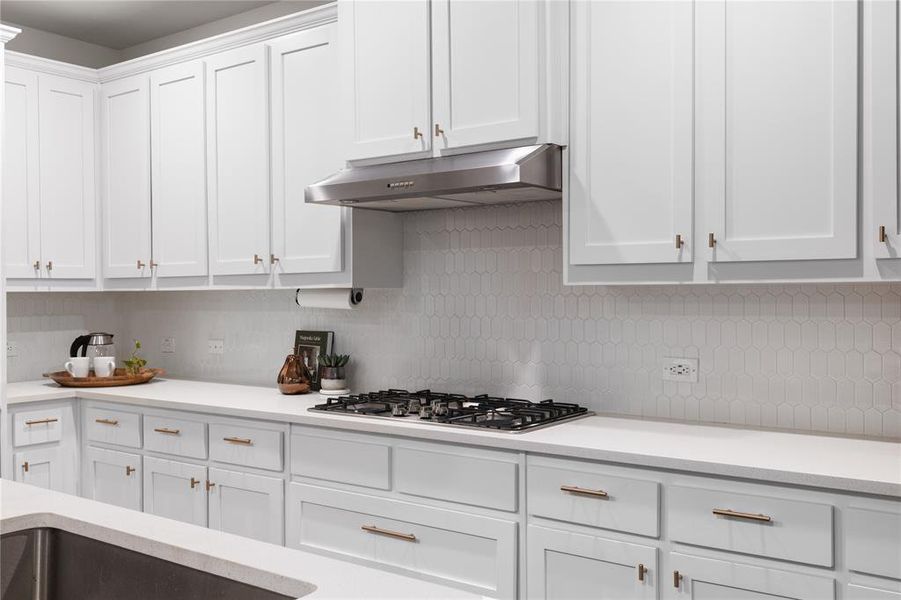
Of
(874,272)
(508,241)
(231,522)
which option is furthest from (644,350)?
(231,522)

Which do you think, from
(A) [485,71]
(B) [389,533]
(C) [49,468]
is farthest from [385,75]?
(C) [49,468]

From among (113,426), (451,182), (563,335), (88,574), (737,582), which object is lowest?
(737,582)

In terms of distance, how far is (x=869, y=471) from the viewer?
2016 millimetres

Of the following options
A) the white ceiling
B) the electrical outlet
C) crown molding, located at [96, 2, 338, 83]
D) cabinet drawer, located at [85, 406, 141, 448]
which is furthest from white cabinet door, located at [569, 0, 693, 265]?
cabinet drawer, located at [85, 406, 141, 448]

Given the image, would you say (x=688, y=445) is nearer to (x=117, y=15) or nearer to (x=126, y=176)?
(x=126, y=176)

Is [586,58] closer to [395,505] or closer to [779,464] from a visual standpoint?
[779,464]

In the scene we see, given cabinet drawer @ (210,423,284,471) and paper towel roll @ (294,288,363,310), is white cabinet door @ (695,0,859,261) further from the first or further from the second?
cabinet drawer @ (210,423,284,471)

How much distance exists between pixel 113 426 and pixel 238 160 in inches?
54.4

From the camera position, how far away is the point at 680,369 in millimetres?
2832

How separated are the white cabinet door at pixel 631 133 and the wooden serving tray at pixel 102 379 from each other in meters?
2.51

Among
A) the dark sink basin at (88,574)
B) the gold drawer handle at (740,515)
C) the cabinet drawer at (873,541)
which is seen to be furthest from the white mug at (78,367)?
the cabinet drawer at (873,541)

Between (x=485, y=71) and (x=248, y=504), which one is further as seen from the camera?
(x=248, y=504)

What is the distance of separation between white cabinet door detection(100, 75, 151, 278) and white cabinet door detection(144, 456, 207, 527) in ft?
3.47

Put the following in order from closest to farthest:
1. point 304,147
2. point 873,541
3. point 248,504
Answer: point 873,541 < point 248,504 < point 304,147
